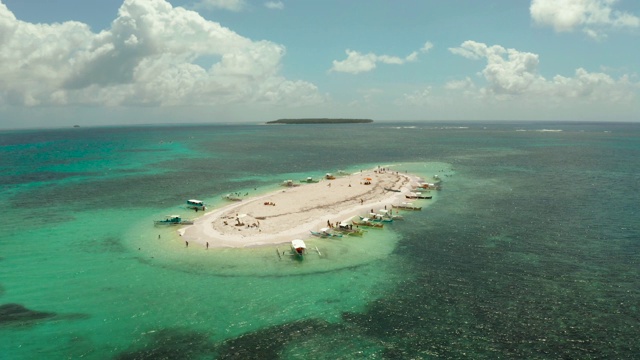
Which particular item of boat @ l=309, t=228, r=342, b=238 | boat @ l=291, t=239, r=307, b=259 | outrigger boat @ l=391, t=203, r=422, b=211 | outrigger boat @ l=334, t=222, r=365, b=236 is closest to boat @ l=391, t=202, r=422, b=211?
outrigger boat @ l=391, t=203, r=422, b=211

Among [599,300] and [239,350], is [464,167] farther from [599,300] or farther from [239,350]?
[239,350]

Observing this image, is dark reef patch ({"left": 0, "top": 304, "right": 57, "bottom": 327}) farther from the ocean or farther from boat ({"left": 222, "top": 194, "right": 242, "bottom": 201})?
boat ({"left": 222, "top": 194, "right": 242, "bottom": 201})

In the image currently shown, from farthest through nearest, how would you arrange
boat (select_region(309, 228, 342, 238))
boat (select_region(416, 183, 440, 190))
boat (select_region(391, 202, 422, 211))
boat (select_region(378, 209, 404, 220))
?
1. boat (select_region(416, 183, 440, 190))
2. boat (select_region(391, 202, 422, 211))
3. boat (select_region(378, 209, 404, 220))
4. boat (select_region(309, 228, 342, 238))

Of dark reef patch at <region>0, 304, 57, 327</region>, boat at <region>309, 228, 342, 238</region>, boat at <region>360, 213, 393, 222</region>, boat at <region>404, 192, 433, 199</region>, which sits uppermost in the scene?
boat at <region>404, 192, 433, 199</region>

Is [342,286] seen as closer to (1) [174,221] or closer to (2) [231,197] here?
(1) [174,221]

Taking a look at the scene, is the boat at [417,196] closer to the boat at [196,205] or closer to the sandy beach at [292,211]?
the sandy beach at [292,211]

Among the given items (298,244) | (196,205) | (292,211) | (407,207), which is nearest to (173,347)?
(298,244)
